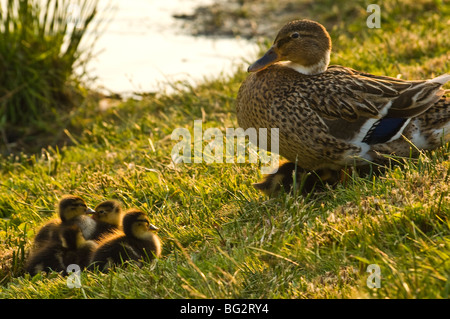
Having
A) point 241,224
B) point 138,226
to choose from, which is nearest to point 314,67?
point 241,224

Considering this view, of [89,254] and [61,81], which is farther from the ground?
[61,81]

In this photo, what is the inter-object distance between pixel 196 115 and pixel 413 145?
2867mm

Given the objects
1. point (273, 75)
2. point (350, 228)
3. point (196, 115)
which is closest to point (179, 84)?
point (196, 115)

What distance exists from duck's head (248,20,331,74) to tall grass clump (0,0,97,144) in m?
3.60

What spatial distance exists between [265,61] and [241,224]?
1179 mm

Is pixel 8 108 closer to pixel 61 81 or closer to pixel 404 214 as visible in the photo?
pixel 61 81

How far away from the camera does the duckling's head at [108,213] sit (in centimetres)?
389

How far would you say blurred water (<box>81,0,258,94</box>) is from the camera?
25.1ft

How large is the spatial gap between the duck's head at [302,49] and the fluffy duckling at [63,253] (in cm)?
158

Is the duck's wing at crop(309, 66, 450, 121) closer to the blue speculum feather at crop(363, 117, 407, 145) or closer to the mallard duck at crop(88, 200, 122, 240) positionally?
the blue speculum feather at crop(363, 117, 407, 145)

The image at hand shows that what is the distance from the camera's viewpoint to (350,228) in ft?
10.4

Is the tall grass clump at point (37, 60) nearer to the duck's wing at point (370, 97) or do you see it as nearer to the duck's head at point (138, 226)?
the duck's head at point (138, 226)

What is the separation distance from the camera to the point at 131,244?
3.58 meters
